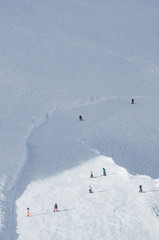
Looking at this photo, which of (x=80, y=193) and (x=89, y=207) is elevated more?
Answer: (x=80, y=193)

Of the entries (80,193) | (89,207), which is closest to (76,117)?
(80,193)

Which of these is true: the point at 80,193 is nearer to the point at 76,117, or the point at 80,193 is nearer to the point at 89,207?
the point at 89,207

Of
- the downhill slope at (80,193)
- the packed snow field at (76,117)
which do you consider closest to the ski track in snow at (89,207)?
the downhill slope at (80,193)

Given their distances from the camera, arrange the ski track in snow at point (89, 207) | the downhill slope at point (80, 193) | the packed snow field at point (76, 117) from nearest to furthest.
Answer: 1. the ski track in snow at point (89, 207)
2. the downhill slope at point (80, 193)
3. the packed snow field at point (76, 117)

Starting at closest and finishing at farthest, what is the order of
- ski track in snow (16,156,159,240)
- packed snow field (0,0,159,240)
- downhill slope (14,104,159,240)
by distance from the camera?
ski track in snow (16,156,159,240)
downhill slope (14,104,159,240)
packed snow field (0,0,159,240)

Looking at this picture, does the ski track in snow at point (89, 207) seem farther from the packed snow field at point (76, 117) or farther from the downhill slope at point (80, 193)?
the packed snow field at point (76, 117)

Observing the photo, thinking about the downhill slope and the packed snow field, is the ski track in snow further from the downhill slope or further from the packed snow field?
the packed snow field

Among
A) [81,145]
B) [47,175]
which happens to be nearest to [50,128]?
[81,145]

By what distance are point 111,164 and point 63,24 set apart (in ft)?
177

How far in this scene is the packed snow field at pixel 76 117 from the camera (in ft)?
132

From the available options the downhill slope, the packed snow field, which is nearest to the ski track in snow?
the downhill slope

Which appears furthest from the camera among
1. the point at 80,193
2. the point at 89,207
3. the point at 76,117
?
the point at 76,117

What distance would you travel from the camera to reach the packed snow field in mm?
40281

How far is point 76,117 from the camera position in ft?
209
